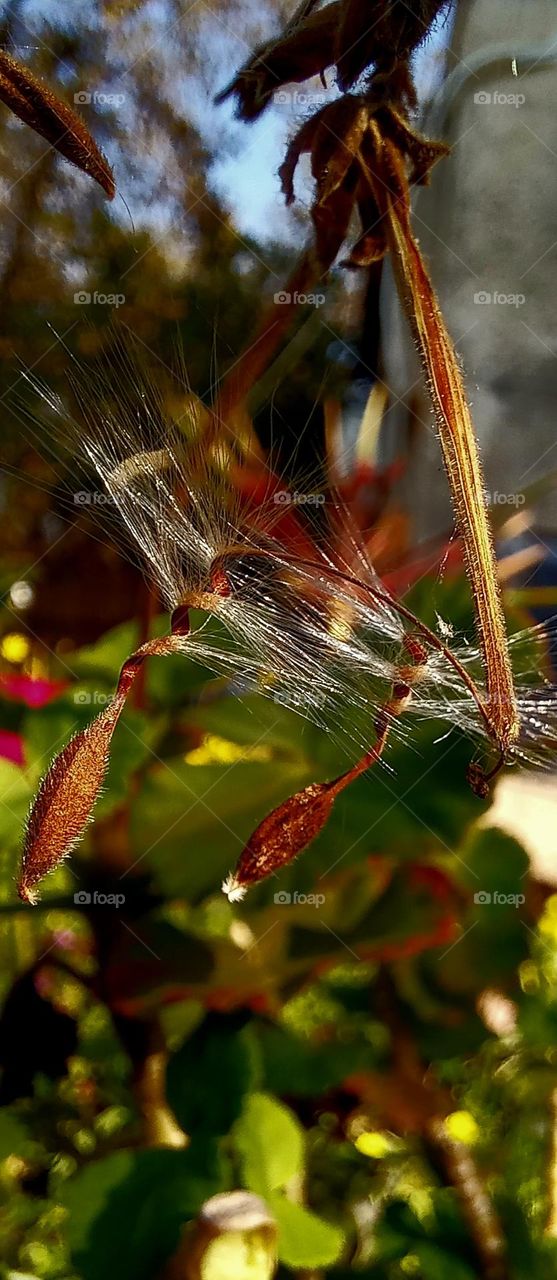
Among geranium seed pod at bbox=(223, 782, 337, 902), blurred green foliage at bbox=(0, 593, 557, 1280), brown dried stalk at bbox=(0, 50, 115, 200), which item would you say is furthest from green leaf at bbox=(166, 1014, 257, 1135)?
brown dried stalk at bbox=(0, 50, 115, 200)

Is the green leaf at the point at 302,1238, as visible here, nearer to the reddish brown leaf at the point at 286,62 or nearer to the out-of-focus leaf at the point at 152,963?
the out-of-focus leaf at the point at 152,963

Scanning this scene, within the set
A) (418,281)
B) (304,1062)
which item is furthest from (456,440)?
(304,1062)

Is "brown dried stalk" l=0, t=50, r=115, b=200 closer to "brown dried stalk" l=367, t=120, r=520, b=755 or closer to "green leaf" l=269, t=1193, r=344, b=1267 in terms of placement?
"brown dried stalk" l=367, t=120, r=520, b=755

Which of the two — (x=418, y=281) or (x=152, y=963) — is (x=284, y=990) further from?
(x=418, y=281)

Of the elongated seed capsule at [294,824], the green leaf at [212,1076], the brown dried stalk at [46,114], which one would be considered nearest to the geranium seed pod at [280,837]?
the elongated seed capsule at [294,824]

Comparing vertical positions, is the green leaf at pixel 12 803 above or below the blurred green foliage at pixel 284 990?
above

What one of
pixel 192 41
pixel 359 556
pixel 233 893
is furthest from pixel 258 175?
pixel 233 893

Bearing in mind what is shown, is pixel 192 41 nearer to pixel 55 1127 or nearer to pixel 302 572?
pixel 302 572
